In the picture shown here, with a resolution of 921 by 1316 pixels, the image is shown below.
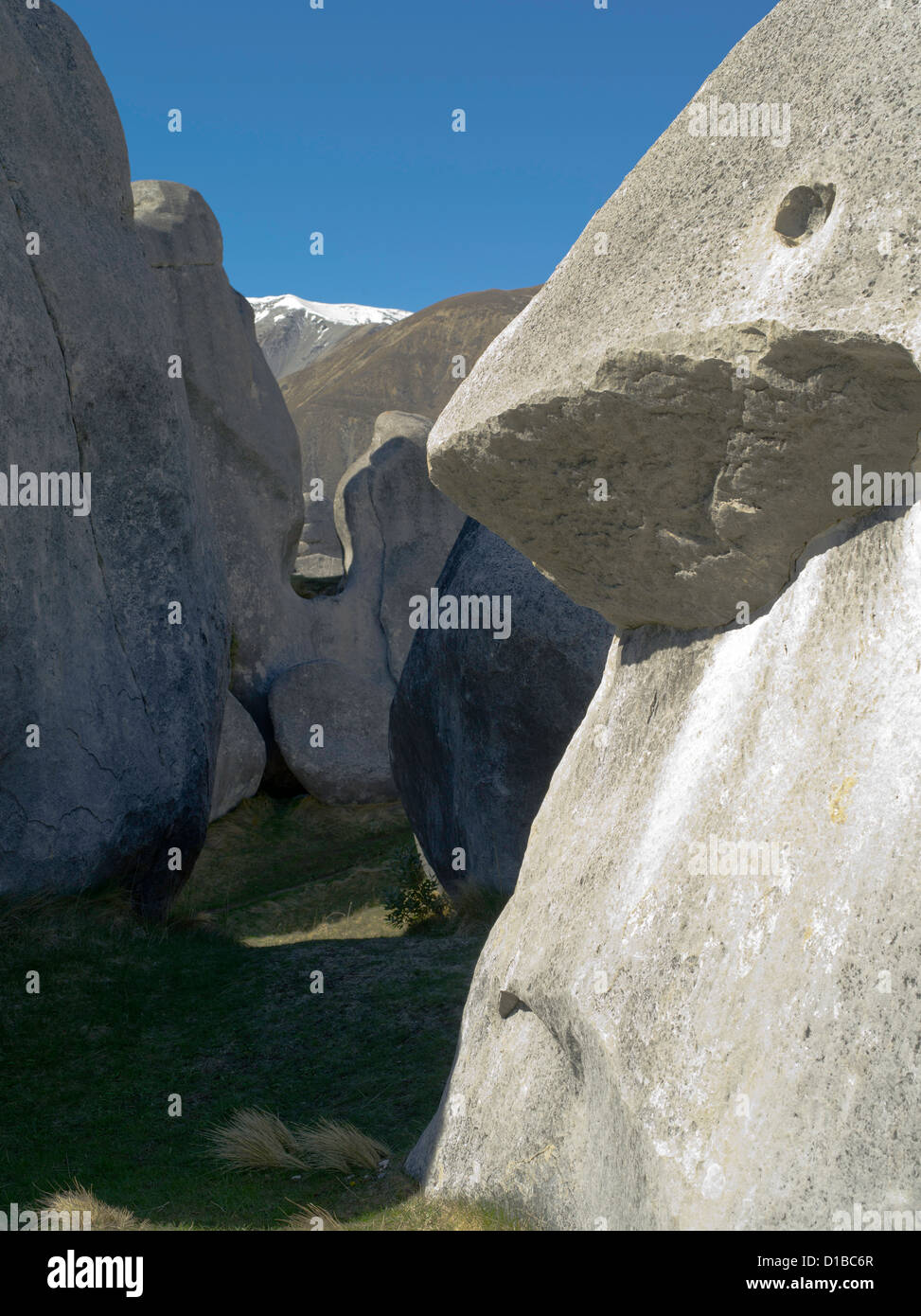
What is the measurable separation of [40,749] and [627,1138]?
4357mm

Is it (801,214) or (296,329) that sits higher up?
(296,329)

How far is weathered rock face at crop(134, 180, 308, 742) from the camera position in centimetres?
1258

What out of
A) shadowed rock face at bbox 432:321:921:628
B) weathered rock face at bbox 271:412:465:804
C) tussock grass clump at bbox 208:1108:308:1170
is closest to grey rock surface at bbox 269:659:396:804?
weathered rock face at bbox 271:412:465:804

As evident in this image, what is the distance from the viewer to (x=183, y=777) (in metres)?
6.82

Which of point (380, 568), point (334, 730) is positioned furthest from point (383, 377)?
point (334, 730)

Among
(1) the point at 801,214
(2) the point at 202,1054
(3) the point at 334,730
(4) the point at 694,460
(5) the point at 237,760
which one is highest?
(1) the point at 801,214

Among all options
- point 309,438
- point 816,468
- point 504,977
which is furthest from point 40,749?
point 309,438

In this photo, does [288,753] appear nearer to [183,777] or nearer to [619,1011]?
[183,777]

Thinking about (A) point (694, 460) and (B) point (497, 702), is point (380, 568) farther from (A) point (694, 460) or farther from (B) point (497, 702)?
(A) point (694, 460)

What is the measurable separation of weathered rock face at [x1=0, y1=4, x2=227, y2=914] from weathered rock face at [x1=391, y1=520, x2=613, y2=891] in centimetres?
144

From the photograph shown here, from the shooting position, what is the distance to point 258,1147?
11.4 feet

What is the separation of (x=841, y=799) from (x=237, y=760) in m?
9.88

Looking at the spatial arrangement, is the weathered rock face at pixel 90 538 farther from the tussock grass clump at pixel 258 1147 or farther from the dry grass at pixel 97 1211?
the dry grass at pixel 97 1211

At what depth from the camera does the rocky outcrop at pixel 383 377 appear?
29438 mm
